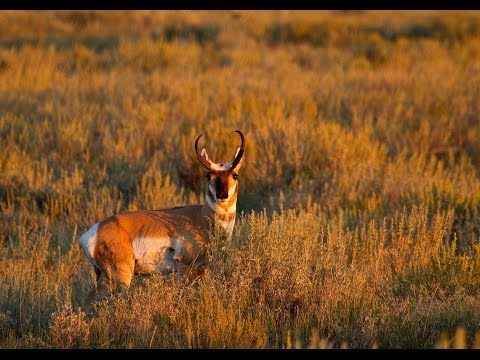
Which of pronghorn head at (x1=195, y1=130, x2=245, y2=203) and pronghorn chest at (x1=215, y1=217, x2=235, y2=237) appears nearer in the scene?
pronghorn head at (x1=195, y1=130, x2=245, y2=203)

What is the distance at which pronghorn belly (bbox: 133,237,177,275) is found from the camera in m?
6.17

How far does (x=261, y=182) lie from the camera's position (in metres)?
10.2

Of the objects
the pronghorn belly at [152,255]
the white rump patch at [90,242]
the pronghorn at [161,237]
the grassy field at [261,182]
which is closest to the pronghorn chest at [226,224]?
the pronghorn at [161,237]

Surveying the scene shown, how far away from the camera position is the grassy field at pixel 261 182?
→ 567cm

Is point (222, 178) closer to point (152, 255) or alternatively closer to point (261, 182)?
point (152, 255)

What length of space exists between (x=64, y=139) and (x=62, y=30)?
1450 centimetres

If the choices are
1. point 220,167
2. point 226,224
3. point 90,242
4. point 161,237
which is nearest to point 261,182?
point 226,224

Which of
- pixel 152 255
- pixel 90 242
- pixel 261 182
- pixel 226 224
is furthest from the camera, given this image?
pixel 261 182

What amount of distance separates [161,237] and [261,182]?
159 inches

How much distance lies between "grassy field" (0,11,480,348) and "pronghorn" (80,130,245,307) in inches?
6.7

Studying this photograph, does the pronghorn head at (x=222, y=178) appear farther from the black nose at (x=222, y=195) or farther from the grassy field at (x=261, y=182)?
the grassy field at (x=261, y=182)

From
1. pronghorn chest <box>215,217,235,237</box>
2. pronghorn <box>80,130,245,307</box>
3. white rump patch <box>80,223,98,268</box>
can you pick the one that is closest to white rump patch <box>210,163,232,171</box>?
pronghorn <box>80,130,245,307</box>

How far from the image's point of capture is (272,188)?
1009 cm

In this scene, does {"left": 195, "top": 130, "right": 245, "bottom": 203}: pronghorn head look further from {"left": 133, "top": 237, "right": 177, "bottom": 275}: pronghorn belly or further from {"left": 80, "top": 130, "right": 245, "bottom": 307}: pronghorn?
{"left": 133, "top": 237, "right": 177, "bottom": 275}: pronghorn belly
